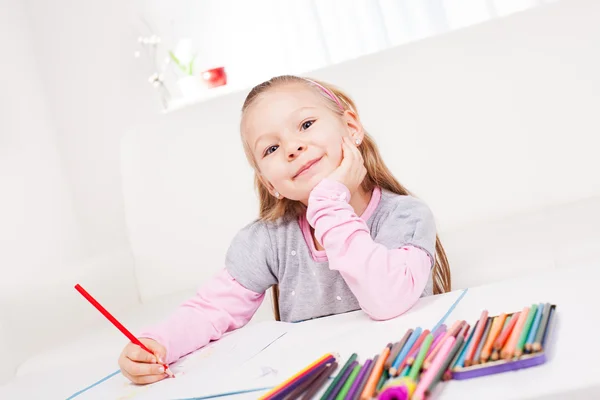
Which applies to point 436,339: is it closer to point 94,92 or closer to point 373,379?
point 373,379

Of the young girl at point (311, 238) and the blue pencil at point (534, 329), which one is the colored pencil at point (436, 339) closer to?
the blue pencil at point (534, 329)

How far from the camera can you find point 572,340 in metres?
0.58

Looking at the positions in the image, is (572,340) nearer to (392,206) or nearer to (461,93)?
(392,206)

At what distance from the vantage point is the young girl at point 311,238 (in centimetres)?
95

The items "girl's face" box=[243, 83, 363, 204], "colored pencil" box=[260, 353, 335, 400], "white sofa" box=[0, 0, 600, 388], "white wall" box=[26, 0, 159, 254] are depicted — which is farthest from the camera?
"white wall" box=[26, 0, 159, 254]

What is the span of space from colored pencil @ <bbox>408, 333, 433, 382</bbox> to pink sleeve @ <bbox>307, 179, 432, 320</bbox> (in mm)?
244

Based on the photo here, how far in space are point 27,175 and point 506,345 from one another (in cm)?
253

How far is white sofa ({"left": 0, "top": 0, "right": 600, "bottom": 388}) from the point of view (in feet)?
5.16

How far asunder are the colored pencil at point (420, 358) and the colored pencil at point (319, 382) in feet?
0.29

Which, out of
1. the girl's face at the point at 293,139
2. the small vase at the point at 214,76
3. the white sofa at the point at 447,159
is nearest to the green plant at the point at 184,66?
the small vase at the point at 214,76

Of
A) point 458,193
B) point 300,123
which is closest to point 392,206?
point 300,123

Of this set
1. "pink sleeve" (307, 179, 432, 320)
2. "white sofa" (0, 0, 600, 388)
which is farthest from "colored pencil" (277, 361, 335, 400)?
"white sofa" (0, 0, 600, 388)

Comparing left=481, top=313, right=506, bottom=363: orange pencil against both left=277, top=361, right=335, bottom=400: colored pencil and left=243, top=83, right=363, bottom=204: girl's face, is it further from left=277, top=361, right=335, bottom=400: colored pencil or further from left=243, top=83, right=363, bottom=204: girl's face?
left=243, top=83, right=363, bottom=204: girl's face

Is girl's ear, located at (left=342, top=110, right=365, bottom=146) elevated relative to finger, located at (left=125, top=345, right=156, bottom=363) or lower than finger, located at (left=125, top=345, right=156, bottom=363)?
elevated
